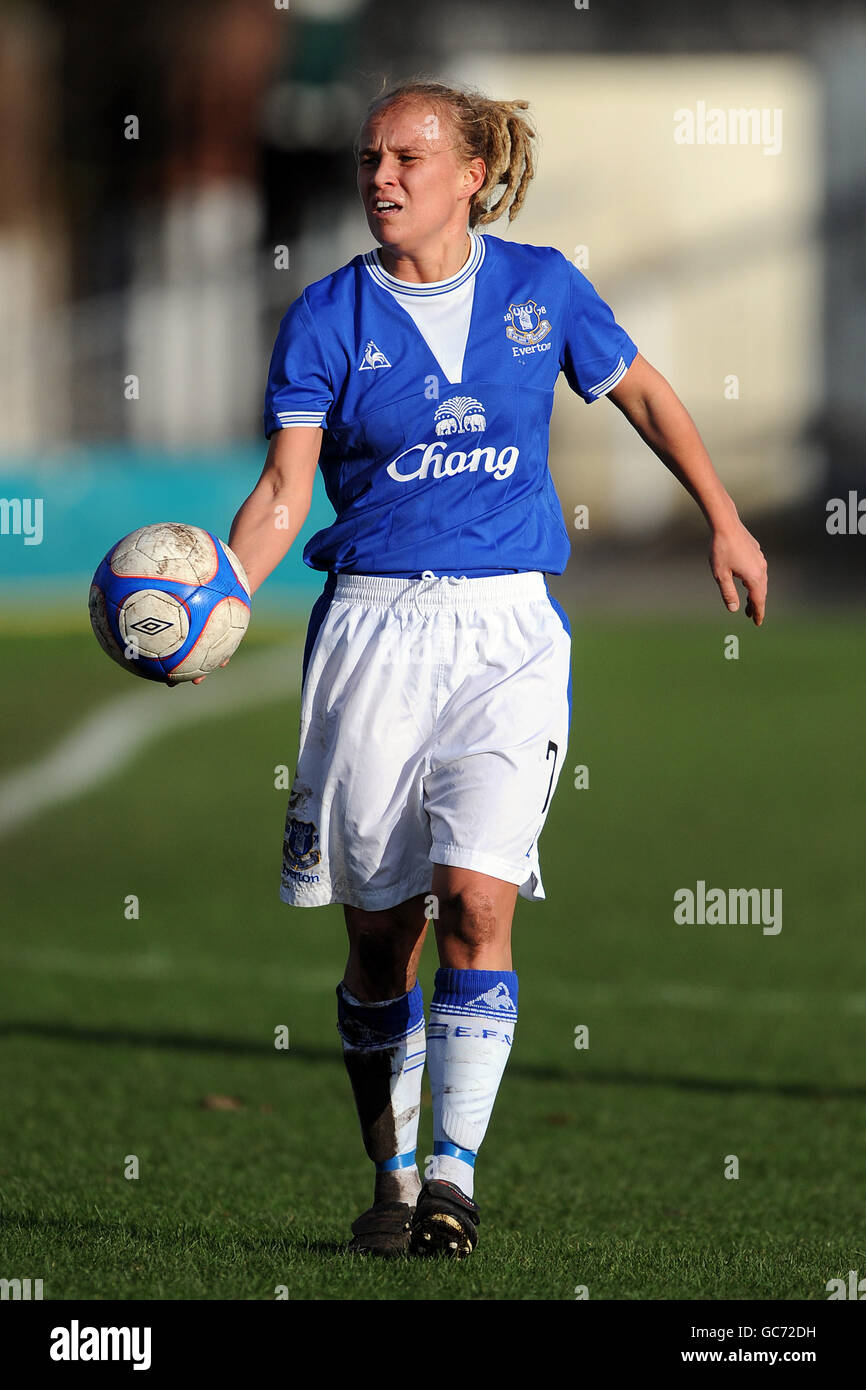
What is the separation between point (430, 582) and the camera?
416 cm

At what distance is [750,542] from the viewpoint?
173 inches

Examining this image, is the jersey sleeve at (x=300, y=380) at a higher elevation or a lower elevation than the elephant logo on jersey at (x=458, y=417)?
higher

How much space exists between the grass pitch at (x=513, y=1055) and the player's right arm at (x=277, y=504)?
4.39ft

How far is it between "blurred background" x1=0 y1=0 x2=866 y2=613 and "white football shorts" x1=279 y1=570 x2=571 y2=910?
82.9 feet

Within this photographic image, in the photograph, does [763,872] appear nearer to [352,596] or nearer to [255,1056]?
[255,1056]

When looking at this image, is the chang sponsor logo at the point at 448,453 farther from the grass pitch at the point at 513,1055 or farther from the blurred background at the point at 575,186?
the blurred background at the point at 575,186

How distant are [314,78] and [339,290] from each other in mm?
28920

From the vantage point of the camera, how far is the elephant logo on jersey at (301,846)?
13.7 ft

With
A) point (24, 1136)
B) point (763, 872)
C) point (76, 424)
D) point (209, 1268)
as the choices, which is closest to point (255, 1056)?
point (24, 1136)

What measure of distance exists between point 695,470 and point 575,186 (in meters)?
29.3

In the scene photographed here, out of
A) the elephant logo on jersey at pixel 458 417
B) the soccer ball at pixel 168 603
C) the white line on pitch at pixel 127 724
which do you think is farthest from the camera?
the white line on pitch at pixel 127 724

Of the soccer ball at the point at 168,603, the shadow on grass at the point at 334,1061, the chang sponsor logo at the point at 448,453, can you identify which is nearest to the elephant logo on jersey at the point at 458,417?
the chang sponsor logo at the point at 448,453

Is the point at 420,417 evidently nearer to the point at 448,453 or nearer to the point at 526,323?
the point at 448,453

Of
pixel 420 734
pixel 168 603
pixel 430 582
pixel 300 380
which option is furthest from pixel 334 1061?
pixel 300 380
